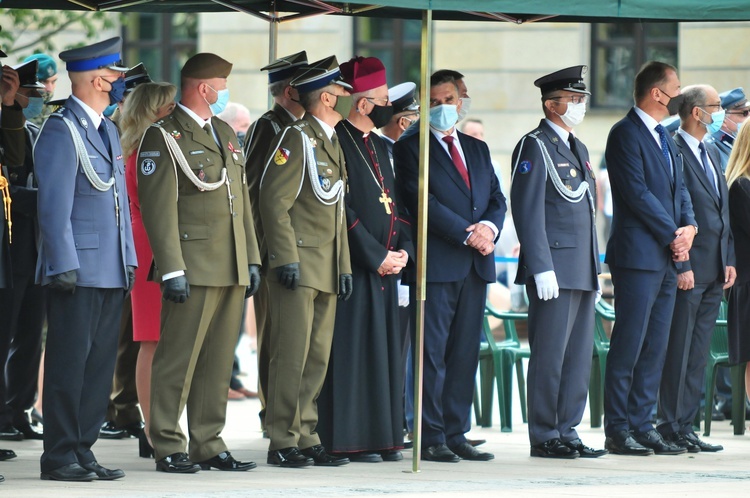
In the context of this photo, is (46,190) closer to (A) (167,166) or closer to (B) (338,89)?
(A) (167,166)

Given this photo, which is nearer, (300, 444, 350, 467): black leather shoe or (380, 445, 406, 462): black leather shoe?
(300, 444, 350, 467): black leather shoe

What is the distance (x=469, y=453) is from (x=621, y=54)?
11175mm

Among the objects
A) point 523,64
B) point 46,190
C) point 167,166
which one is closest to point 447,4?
point 167,166

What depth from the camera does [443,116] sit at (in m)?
8.38

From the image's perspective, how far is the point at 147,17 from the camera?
19984 mm

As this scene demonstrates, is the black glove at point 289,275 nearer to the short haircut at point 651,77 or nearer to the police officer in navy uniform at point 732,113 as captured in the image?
the short haircut at point 651,77

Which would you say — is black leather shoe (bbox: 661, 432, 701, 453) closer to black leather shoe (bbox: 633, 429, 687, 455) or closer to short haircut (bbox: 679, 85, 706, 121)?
black leather shoe (bbox: 633, 429, 687, 455)

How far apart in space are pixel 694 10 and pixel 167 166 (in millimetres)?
2617

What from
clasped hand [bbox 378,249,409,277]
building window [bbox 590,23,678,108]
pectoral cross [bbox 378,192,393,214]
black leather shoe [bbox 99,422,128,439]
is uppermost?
building window [bbox 590,23,678,108]

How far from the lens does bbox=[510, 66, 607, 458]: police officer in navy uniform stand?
8359 mm

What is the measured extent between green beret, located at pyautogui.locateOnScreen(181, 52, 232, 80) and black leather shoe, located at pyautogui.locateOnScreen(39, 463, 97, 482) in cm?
185

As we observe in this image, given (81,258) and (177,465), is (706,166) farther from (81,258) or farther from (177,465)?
(81,258)

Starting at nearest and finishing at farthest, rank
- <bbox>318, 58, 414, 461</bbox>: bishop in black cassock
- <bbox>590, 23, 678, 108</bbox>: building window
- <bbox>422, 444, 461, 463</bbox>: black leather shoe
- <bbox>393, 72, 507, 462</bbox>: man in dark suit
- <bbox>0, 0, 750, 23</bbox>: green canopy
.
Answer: <bbox>0, 0, 750, 23</bbox>: green canopy < <bbox>318, 58, 414, 461</bbox>: bishop in black cassock < <bbox>422, 444, 461, 463</bbox>: black leather shoe < <bbox>393, 72, 507, 462</bbox>: man in dark suit < <bbox>590, 23, 678, 108</bbox>: building window

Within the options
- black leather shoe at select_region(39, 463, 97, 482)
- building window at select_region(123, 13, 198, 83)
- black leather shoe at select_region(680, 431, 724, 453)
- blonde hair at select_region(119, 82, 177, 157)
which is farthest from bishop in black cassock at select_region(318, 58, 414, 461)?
building window at select_region(123, 13, 198, 83)
